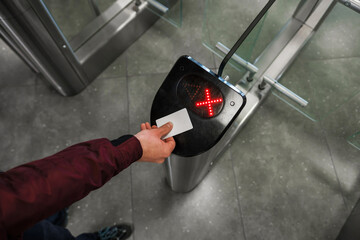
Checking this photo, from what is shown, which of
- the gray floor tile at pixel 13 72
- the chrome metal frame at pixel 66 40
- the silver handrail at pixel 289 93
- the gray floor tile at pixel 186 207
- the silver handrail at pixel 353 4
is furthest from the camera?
the gray floor tile at pixel 13 72

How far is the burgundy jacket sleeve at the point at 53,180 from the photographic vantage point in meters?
0.61

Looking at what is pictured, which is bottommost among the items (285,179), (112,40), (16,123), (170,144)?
(16,123)

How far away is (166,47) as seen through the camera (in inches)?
77.6

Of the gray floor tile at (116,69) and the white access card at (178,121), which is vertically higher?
the white access card at (178,121)

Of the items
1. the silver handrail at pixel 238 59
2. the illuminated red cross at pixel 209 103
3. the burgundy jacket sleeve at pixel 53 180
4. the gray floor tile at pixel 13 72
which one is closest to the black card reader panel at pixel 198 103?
the illuminated red cross at pixel 209 103

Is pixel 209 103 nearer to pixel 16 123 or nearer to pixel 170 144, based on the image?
pixel 170 144

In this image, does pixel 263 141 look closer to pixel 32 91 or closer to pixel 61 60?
pixel 61 60

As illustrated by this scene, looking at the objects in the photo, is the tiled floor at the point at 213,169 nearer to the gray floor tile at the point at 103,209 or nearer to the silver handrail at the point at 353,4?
the gray floor tile at the point at 103,209

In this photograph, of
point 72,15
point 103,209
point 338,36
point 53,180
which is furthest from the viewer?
point 72,15

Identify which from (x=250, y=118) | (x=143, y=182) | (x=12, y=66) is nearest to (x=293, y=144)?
(x=250, y=118)

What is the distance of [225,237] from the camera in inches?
57.8

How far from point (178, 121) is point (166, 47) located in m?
1.22

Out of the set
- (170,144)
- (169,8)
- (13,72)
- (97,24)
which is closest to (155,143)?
(170,144)

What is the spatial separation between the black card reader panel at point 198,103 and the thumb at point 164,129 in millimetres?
43
